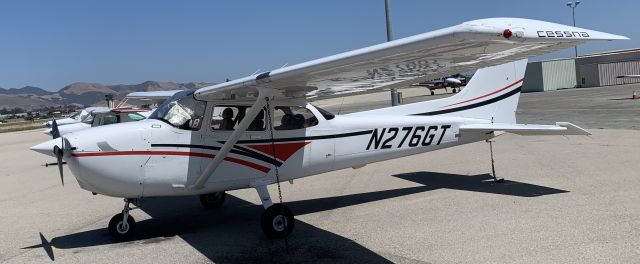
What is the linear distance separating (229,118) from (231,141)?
0.55m

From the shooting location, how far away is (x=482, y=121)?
28.7 feet

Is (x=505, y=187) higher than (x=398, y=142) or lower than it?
lower

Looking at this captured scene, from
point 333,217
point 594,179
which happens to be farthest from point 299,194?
point 594,179

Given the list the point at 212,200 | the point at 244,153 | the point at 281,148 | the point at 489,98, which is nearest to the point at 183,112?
the point at 244,153

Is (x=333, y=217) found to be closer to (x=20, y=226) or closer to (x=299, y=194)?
(x=299, y=194)

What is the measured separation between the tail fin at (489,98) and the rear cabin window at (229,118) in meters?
2.97

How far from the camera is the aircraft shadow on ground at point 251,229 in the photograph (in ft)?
18.7

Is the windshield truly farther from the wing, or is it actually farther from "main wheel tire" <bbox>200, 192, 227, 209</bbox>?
"main wheel tire" <bbox>200, 192, 227, 209</bbox>

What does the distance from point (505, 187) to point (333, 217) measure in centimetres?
302

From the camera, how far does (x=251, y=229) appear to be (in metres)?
6.95

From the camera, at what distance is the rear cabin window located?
6.66 m

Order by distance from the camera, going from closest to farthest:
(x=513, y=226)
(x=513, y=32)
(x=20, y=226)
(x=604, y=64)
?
(x=513, y=32) → (x=513, y=226) → (x=20, y=226) → (x=604, y=64)

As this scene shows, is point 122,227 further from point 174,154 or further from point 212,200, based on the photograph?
point 212,200

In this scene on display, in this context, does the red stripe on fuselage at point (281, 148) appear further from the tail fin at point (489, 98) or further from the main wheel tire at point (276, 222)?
the tail fin at point (489, 98)
